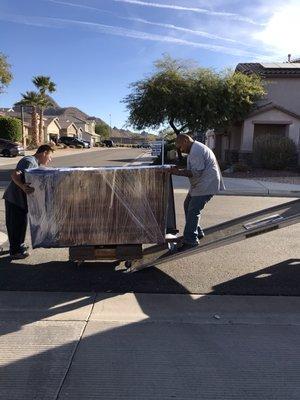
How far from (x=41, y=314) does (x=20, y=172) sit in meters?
2.02

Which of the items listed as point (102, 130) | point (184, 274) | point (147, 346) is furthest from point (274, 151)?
point (102, 130)

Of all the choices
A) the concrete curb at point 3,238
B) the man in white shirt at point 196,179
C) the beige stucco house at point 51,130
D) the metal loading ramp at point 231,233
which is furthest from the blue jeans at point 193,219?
the beige stucco house at point 51,130

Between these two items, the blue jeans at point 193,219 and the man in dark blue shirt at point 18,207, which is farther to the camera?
the man in dark blue shirt at point 18,207

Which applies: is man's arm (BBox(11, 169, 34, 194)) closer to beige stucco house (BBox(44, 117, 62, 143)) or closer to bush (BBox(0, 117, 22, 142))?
bush (BBox(0, 117, 22, 142))

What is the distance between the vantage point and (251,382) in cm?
333

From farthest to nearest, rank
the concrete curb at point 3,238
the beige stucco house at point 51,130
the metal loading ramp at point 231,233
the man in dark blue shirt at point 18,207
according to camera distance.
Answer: the beige stucco house at point 51,130, the concrete curb at point 3,238, the man in dark blue shirt at point 18,207, the metal loading ramp at point 231,233

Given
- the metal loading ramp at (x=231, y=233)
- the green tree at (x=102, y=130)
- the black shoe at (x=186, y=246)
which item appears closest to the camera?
the metal loading ramp at (x=231, y=233)

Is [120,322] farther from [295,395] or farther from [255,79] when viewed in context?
[255,79]

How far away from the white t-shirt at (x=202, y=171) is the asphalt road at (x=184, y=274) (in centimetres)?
109

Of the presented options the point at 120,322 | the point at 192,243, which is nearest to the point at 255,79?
the point at 192,243

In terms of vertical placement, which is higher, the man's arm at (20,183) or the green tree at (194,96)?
the green tree at (194,96)

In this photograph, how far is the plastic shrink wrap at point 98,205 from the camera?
17.4 ft

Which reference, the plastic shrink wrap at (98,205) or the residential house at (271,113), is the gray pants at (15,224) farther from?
the residential house at (271,113)

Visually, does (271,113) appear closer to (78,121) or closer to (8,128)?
(8,128)
